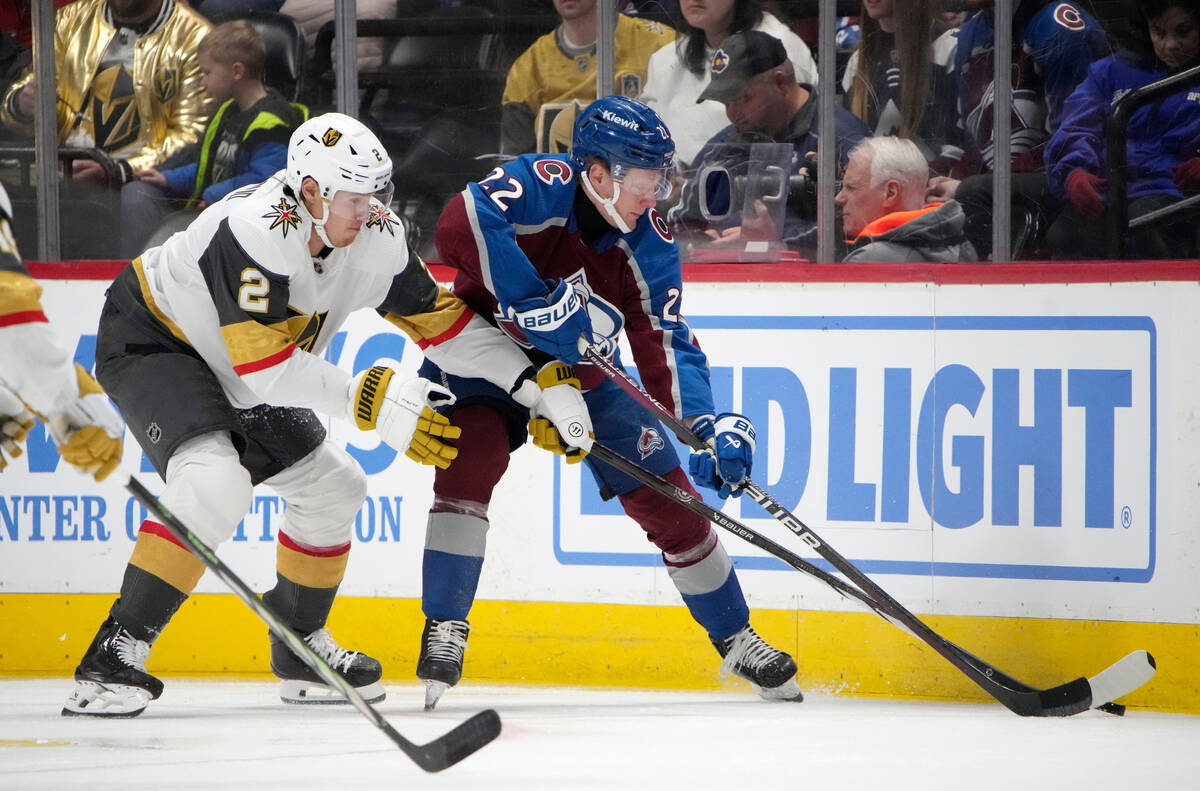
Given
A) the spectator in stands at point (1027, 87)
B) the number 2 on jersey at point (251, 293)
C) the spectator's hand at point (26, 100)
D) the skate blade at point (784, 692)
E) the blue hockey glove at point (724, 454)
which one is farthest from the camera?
the spectator's hand at point (26, 100)

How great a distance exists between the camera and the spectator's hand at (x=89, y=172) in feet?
13.5

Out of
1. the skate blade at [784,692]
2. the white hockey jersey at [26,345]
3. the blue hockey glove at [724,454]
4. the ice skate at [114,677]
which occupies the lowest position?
the skate blade at [784,692]

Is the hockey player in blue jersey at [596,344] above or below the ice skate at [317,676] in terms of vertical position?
above

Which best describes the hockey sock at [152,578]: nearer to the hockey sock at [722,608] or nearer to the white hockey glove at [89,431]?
the white hockey glove at [89,431]

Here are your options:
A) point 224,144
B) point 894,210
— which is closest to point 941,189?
point 894,210

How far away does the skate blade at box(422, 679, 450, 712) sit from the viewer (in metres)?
2.89

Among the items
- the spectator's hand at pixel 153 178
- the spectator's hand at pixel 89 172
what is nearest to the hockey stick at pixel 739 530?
the spectator's hand at pixel 153 178

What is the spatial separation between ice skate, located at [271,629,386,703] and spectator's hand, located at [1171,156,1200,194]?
2550mm

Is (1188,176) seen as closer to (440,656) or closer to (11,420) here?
(440,656)

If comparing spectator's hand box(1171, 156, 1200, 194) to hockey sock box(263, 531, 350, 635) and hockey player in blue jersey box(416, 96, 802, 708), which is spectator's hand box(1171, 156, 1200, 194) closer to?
hockey player in blue jersey box(416, 96, 802, 708)

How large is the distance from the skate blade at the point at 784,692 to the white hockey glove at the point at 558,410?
0.77m

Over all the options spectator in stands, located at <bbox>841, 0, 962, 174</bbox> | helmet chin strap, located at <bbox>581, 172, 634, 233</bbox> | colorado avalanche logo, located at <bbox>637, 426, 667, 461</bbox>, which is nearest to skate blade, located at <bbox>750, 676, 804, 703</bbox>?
colorado avalanche logo, located at <bbox>637, 426, 667, 461</bbox>

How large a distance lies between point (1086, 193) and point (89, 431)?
279cm

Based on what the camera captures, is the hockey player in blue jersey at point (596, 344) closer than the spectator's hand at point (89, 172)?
Yes
